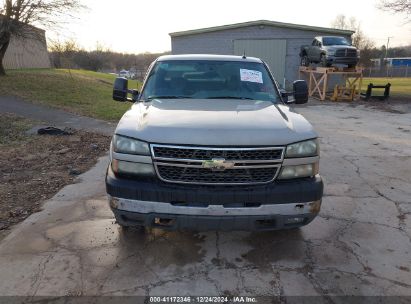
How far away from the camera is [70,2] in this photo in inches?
754

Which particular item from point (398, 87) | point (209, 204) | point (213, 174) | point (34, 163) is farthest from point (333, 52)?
point (209, 204)

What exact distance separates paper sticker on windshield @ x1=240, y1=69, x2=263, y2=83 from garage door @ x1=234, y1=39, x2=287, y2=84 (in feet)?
61.8

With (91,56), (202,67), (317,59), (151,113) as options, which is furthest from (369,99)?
(91,56)

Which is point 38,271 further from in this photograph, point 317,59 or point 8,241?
point 317,59

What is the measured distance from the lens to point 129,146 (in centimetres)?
301

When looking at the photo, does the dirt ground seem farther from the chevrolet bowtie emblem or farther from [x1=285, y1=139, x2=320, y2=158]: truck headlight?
[x1=285, y1=139, x2=320, y2=158]: truck headlight

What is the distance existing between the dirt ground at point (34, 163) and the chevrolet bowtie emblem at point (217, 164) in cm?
260

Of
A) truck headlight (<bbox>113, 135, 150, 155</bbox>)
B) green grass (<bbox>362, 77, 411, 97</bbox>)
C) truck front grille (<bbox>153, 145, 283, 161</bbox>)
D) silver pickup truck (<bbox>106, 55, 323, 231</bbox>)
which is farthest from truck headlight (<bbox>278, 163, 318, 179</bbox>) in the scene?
green grass (<bbox>362, 77, 411, 97</bbox>)

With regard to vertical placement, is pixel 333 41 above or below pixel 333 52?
above

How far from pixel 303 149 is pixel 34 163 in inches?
202

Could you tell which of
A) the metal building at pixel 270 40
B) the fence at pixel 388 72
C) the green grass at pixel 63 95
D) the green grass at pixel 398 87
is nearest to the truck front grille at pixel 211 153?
the green grass at pixel 63 95

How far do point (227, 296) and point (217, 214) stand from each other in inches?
25.6

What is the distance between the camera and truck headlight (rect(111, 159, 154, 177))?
→ 9.77 ft

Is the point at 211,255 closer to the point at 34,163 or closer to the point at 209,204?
the point at 209,204
